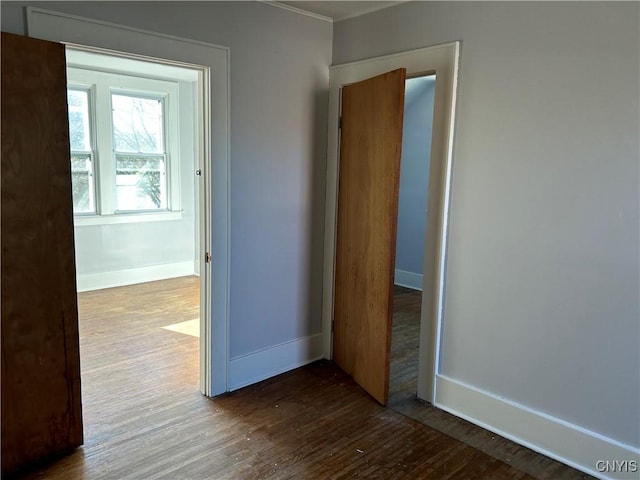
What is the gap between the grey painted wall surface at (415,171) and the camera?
5.62 metres

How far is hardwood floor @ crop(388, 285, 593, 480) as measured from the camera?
7.58 feet

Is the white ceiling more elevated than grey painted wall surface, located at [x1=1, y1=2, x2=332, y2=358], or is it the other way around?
the white ceiling

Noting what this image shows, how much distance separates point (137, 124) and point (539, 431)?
5289mm

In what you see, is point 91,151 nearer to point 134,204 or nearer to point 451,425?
point 134,204

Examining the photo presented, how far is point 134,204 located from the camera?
5.77 m

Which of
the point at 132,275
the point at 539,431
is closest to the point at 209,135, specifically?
the point at 539,431

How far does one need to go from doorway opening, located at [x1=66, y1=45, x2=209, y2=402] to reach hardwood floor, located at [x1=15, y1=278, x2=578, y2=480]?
0.50 metres

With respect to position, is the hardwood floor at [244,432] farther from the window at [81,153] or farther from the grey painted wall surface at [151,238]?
the window at [81,153]

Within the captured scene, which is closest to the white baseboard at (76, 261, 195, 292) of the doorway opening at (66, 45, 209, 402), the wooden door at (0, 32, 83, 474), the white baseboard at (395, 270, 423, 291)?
the doorway opening at (66, 45, 209, 402)

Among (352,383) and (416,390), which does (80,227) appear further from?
(416,390)

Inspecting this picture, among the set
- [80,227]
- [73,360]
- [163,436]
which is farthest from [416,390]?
[80,227]

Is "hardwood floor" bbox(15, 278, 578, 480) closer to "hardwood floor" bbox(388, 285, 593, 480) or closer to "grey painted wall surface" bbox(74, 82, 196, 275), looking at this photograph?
"hardwood floor" bbox(388, 285, 593, 480)

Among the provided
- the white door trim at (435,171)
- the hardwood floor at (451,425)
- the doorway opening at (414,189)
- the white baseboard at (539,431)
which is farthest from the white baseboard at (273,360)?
the doorway opening at (414,189)

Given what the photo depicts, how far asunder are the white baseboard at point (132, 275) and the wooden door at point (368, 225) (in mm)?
3346
